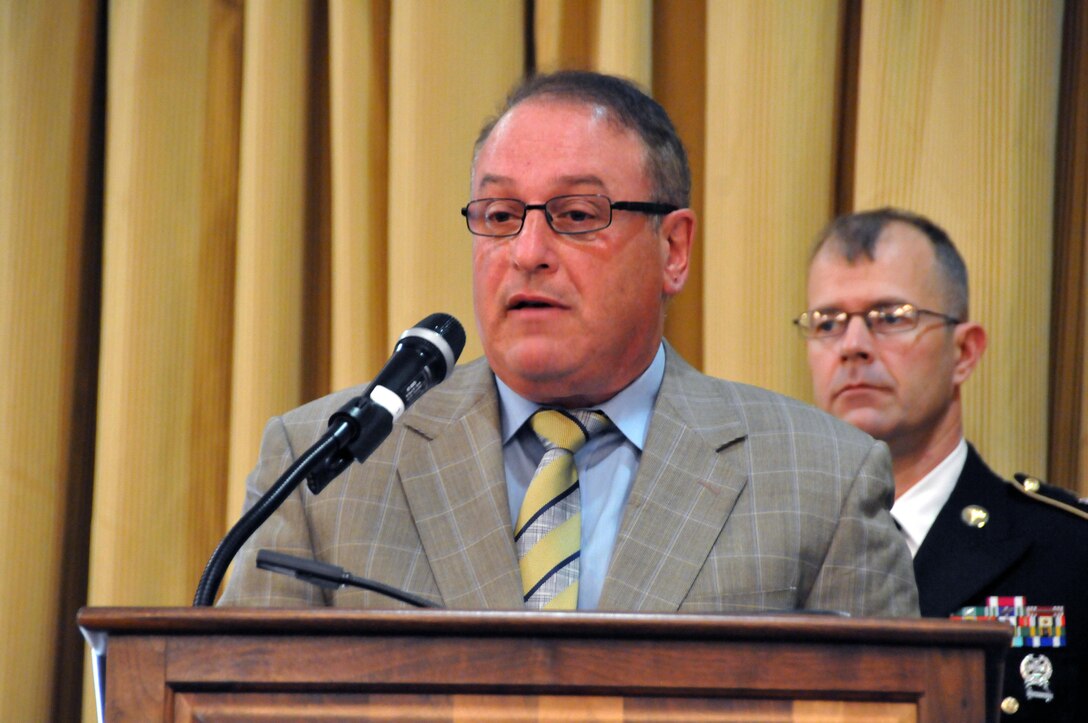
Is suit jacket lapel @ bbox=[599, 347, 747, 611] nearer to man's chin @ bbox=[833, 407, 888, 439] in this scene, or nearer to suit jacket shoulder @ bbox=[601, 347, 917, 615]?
suit jacket shoulder @ bbox=[601, 347, 917, 615]

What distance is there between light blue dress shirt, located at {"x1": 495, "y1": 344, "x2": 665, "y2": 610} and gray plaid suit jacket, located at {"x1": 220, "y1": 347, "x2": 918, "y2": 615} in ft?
0.10

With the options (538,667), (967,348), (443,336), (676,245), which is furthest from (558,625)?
(967,348)

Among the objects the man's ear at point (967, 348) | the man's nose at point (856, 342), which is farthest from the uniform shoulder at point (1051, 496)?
the man's nose at point (856, 342)

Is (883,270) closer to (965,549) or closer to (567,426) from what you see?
(965,549)

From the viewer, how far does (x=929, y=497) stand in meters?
2.25

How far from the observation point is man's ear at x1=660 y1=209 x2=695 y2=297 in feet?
5.74

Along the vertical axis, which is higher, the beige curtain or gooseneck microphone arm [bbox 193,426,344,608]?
the beige curtain

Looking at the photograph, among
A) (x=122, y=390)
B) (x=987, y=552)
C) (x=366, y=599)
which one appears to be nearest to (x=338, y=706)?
(x=366, y=599)

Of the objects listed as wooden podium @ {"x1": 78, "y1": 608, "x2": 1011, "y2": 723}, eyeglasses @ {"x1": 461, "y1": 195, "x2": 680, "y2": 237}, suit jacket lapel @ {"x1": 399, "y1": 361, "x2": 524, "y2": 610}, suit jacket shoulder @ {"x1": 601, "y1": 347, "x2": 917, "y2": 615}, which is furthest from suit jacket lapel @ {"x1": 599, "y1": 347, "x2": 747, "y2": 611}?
wooden podium @ {"x1": 78, "y1": 608, "x2": 1011, "y2": 723}

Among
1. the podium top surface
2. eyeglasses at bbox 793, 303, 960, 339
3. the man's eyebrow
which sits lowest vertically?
the podium top surface

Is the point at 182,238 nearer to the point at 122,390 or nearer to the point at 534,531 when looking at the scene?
the point at 122,390

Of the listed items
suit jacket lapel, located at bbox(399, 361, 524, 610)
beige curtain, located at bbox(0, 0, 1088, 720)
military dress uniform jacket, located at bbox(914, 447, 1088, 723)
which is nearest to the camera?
suit jacket lapel, located at bbox(399, 361, 524, 610)

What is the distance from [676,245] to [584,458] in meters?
0.33

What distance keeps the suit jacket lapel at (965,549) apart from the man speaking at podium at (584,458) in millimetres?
565
